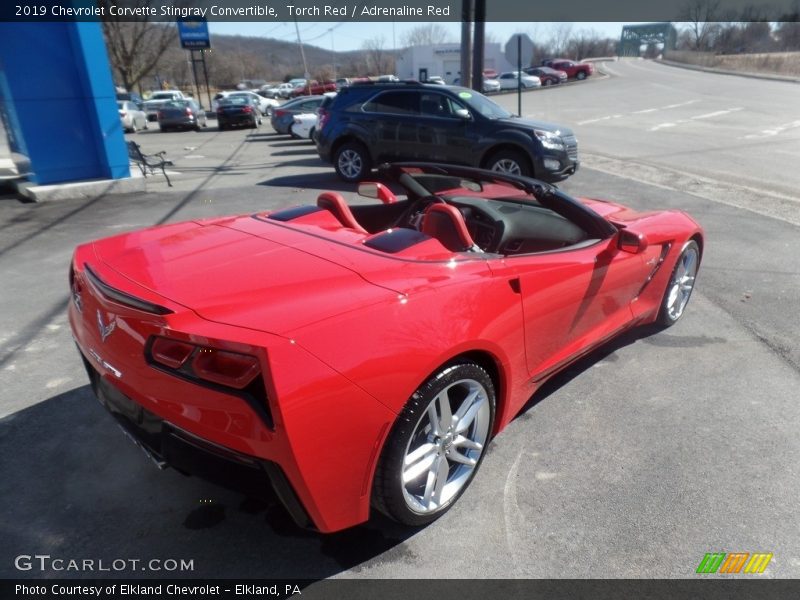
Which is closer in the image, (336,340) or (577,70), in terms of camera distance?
(336,340)

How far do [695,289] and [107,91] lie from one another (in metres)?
9.34

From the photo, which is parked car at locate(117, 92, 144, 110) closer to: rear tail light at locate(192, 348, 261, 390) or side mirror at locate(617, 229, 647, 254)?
side mirror at locate(617, 229, 647, 254)

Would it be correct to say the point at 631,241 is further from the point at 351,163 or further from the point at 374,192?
the point at 351,163

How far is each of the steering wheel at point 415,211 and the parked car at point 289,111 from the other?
17.3 meters

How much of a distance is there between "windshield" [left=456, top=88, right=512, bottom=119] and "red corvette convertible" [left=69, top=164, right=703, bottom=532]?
7.27 m

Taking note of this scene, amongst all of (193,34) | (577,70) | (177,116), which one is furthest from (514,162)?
(577,70)

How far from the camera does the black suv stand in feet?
31.1

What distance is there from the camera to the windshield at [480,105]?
992 centimetres

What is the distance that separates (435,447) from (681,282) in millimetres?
2861

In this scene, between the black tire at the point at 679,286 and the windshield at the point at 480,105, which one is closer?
the black tire at the point at 679,286

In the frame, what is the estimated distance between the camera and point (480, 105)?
33.2ft

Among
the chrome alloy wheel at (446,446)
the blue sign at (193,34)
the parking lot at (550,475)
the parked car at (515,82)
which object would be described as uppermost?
the blue sign at (193,34)

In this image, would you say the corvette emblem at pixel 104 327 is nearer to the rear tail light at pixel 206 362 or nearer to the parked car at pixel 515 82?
the rear tail light at pixel 206 362

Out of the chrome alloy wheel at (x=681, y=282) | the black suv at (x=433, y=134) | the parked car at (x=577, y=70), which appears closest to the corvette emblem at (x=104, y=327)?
the chrome alloy wheel at (x=681, y=282)
